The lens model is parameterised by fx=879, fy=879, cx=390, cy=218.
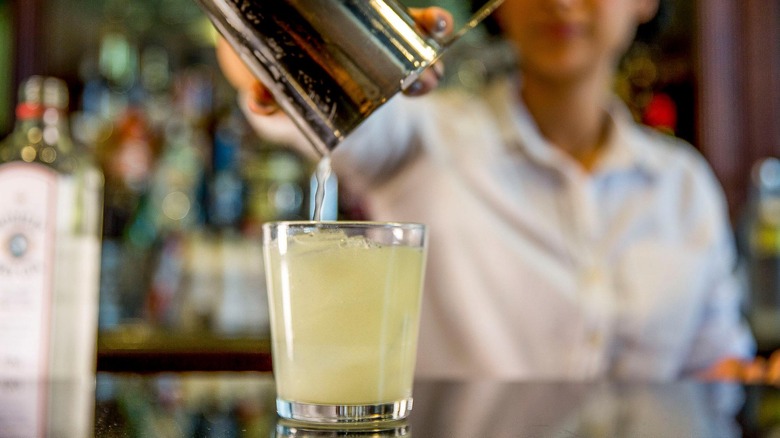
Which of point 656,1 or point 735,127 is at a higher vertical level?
point 656,1

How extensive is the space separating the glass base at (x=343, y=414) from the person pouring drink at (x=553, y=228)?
0.81m

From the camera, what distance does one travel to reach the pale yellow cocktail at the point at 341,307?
59cm

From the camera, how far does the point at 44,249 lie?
861 mm

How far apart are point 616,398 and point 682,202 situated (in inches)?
38.7

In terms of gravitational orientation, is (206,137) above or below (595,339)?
above

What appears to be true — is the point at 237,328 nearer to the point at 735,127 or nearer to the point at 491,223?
the point at 491,223

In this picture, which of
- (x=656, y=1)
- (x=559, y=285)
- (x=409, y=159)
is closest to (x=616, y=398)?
(x=559, y=285)

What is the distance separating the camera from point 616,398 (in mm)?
754

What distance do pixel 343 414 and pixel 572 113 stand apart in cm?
117

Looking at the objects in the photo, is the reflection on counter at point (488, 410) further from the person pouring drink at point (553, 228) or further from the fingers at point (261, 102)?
A: the person pouring drink at point (553, 228)

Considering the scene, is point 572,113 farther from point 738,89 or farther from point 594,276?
point 738,89

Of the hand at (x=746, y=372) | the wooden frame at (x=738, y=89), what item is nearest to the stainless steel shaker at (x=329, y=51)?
the hand at (x=746, y=372)

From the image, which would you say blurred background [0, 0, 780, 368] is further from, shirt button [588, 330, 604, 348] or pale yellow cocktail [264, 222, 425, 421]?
pale yellow cocktail [264, 222, 425, 421]

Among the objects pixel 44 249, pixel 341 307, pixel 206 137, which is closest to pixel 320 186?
pixel 341 307
